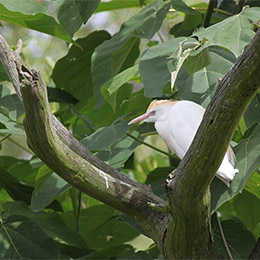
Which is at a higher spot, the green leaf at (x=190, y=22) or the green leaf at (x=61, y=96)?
the green leaf at (x=190, y=22)

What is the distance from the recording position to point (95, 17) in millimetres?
1966

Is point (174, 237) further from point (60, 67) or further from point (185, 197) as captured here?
point (60, 67)

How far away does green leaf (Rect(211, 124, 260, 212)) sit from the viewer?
723mm

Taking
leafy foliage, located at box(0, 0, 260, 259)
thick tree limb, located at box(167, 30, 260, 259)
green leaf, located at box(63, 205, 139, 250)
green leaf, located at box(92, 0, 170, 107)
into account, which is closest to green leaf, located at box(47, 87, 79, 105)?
leafy foliage, located at box(0, 0, 260, 259)

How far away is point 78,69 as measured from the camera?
3.86ft

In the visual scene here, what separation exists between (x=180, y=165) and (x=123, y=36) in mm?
424

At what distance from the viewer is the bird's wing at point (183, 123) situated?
77cm

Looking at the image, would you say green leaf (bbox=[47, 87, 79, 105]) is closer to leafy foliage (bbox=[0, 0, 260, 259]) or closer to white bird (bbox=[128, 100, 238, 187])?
leafy foliage (bbox=[0, 0, 260, 259])

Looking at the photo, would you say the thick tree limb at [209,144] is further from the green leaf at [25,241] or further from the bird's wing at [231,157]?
the green leaf at [25,241]

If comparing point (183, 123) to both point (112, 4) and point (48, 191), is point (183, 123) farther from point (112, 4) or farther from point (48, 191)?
point (112, 4)

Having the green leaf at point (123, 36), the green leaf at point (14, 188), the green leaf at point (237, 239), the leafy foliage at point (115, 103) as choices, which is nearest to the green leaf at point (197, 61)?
the leafy foliage at point (115, 103)

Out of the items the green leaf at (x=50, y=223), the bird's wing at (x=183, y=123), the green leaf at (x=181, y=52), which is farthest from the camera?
the green leaf at (x=50, y=223)

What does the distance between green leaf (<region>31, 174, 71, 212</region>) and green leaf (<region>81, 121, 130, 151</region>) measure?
8 centimetres

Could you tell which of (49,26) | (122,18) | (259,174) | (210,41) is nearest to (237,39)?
(210,41)
